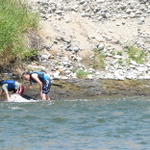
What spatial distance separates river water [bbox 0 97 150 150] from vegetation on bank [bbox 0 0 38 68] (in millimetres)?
2806

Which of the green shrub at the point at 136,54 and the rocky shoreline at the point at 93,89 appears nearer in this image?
the rocky shoreline at the point at 93,89

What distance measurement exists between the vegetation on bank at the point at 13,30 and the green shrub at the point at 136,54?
4.72 metres

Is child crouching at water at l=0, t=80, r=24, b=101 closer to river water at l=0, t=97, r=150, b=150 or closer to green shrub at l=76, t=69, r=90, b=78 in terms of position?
river water at l=0, t=97, r=150, b=150

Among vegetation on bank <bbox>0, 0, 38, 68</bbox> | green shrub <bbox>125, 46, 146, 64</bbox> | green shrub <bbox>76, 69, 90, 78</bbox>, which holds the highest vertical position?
vegetation on bank <bbox>0, 0, 38, 68</bbox>

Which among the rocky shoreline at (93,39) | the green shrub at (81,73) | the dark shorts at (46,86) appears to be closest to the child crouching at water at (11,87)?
the dark shorts at (46,86)

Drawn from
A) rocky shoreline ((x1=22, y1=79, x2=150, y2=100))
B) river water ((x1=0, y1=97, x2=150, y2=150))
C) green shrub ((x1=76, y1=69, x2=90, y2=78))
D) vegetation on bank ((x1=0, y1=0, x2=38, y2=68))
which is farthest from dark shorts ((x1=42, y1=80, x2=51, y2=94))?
green shrub ((x1=76, y1=69, x2=90, y2=78))

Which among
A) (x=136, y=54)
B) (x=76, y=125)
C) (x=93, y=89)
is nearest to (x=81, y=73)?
(x=93, y=89)

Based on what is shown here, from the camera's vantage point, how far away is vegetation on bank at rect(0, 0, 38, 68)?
70.9ft

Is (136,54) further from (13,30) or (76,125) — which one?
(76,125)

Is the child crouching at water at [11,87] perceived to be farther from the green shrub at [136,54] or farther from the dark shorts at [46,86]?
the green shrub at [136,54]

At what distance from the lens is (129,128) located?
14.8 m

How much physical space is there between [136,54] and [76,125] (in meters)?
12.0

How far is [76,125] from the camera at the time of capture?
50.2 ft

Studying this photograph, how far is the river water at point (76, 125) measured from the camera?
12570mm
